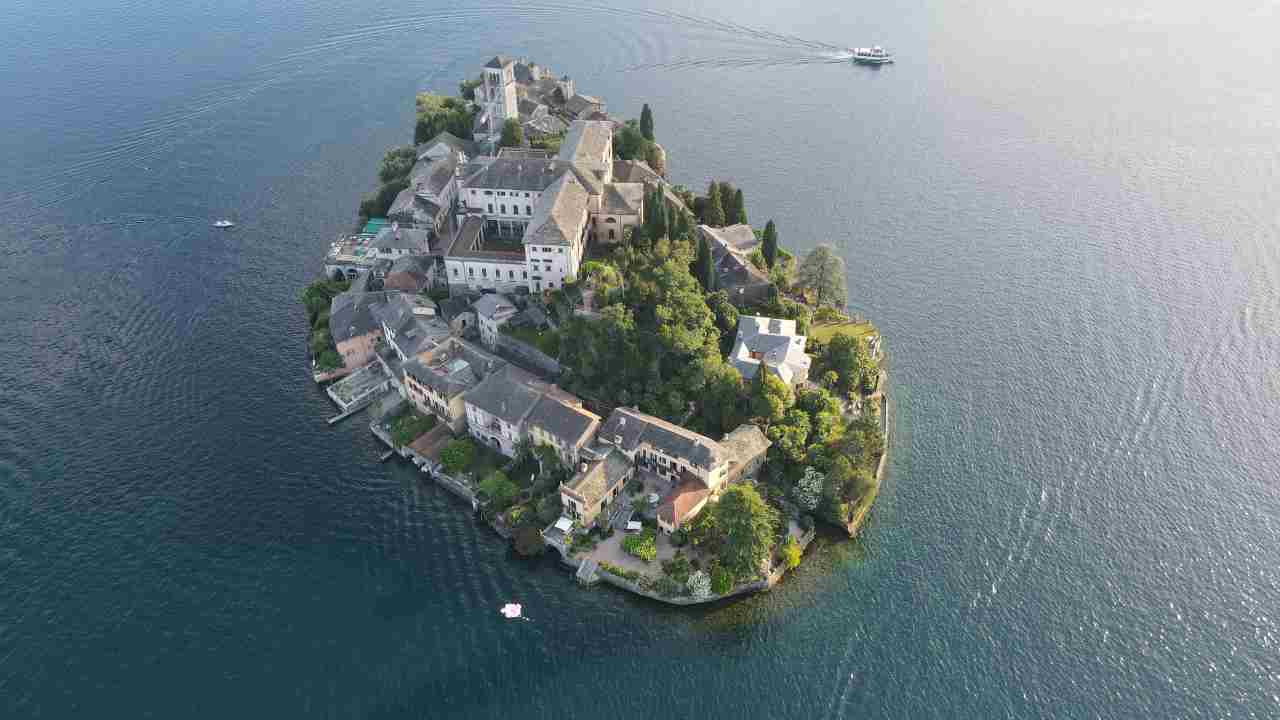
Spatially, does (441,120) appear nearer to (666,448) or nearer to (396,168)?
(396,168)

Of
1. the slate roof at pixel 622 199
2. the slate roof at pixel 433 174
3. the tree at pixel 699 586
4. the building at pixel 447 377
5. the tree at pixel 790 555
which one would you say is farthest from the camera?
the slate roof at pixel 433 174

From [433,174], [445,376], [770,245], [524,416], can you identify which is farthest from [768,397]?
[433,174]

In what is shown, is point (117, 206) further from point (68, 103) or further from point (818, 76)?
point (818, 76)

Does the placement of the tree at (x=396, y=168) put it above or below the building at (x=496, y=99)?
below

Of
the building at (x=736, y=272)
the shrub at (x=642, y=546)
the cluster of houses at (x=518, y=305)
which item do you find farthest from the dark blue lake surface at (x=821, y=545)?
the building at (x=736, y=272)

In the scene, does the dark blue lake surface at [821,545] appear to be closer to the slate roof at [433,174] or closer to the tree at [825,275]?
the tree at [825,275]

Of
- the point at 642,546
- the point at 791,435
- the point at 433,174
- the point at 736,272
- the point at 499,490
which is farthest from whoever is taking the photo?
the point at 433,174

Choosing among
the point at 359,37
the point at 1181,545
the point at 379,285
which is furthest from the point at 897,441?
the point at 359,37
